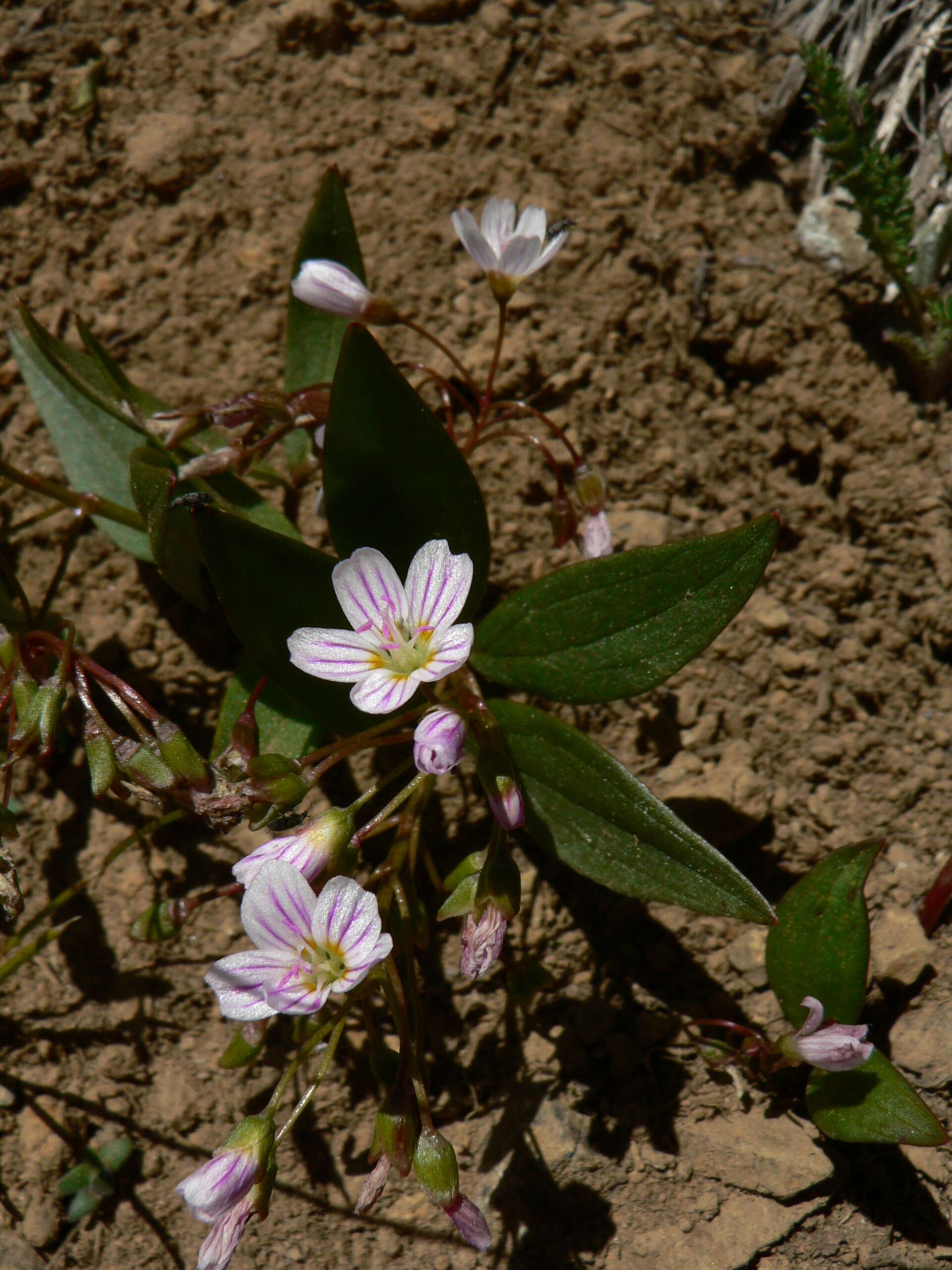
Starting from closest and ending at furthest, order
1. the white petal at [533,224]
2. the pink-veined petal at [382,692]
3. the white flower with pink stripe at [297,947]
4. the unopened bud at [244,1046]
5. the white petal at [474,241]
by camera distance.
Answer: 1. the white flower with pink stripe at [297,947]
2. the pink-veined petal at [382,692]
3. the unopened bud at [244,1046]
4. the white petal at [474,241]
5. the white petal at [533,224]

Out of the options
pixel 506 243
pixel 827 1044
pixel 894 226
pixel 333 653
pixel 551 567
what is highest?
pixel 894 226

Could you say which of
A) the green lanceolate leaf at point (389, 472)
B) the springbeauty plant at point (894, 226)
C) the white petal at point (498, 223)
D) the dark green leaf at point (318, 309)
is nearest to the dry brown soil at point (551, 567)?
the springbeauty plant at point (894, 226)

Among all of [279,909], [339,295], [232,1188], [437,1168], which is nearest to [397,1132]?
[437,1168]

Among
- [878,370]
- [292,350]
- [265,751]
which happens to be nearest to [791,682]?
[878,370]

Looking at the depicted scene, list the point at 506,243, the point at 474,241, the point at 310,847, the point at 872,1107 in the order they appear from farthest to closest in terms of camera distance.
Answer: the point at 506,243 → the point at 474,241 → the point at 872,1107 → the point at 310,847

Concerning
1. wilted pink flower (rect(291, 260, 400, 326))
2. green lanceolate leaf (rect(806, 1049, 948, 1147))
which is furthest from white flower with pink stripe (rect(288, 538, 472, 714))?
green lanceolate leaf (rect(806, 1049, 948, 1147))

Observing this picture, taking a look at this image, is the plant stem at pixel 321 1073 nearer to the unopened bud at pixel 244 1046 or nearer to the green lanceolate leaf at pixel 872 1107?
the unopened bud at pixel 244 1046

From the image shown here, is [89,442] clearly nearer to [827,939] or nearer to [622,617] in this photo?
[622,617]
